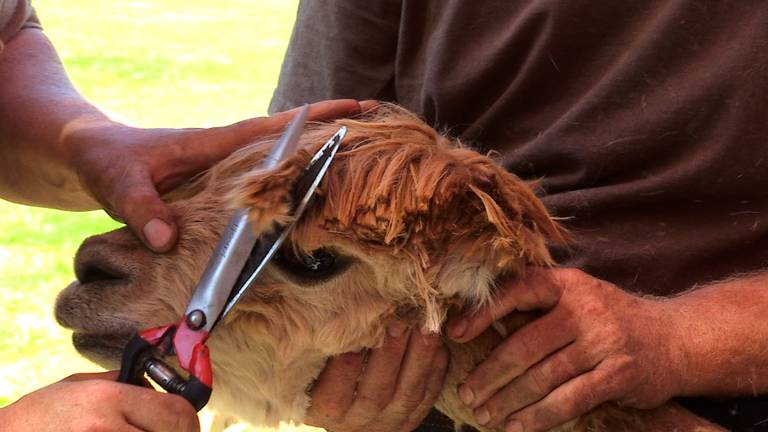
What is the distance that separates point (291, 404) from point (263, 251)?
451 millimetres

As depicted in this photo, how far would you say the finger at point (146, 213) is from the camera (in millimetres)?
1568

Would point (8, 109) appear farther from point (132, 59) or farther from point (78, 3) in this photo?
point (78, 3)

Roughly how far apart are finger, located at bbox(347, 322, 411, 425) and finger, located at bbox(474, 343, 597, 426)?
188 mm

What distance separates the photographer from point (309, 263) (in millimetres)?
1552

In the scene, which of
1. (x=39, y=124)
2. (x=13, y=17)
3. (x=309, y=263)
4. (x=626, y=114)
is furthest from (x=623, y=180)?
(x=13, y=17)

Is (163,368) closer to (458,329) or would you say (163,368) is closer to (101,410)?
(101,410)

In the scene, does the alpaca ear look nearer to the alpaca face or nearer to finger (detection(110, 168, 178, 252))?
the alpaca face

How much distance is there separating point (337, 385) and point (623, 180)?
0.72 m

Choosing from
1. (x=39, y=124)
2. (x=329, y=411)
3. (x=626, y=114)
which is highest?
(x=626, y=114)

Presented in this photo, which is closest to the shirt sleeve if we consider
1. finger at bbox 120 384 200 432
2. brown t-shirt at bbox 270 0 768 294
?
brown t-shirt at bbox 270 0 768 294

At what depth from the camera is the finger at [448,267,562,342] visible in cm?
155

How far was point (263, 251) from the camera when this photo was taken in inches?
55.8

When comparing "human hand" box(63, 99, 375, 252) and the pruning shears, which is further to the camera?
"human hand" box(63, 99, 375, 252)

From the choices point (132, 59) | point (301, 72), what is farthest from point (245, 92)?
point (301, 72)
